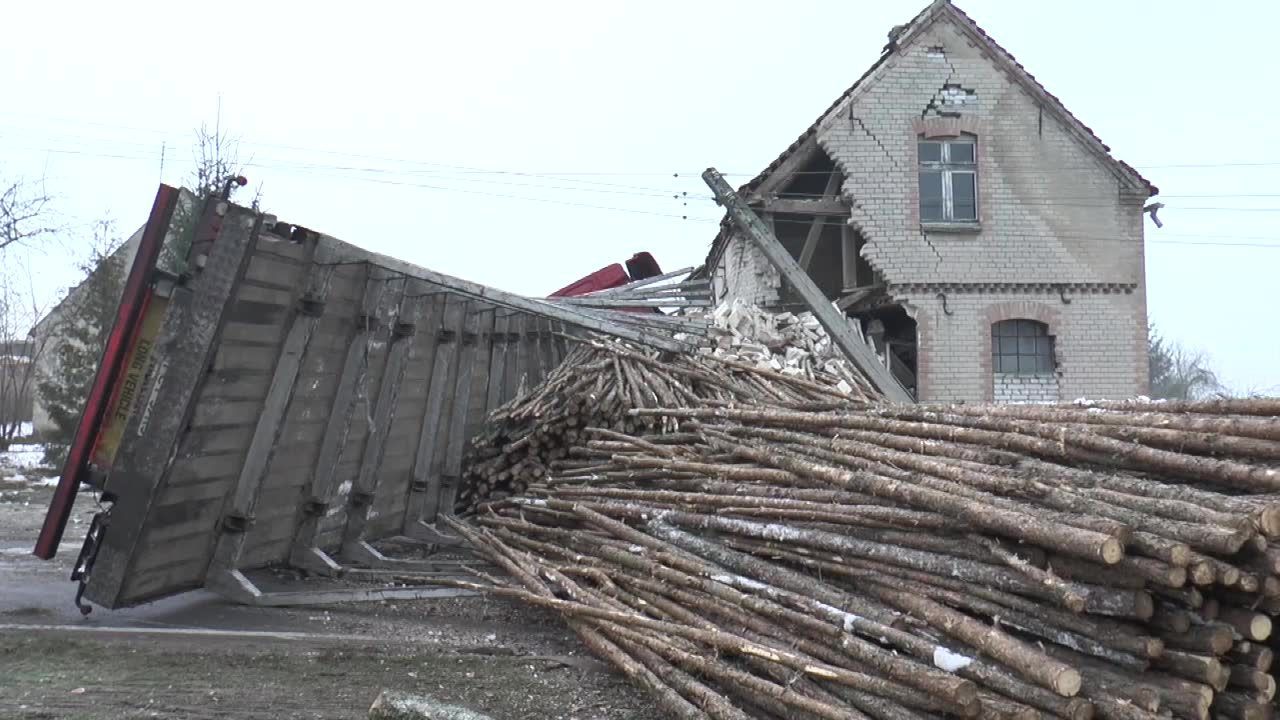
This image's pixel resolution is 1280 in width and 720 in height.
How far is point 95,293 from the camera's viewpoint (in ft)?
65.1

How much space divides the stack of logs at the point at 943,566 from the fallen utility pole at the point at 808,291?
731 centimetres

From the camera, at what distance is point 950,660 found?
4.14m

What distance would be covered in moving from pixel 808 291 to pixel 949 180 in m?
3.34

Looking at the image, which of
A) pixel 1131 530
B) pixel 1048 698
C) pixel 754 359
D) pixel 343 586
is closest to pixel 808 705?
pixel 1048 698

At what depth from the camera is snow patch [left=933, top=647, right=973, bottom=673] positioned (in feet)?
13.5

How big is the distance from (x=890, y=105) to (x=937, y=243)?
2470mm

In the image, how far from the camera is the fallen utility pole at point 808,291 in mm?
14711

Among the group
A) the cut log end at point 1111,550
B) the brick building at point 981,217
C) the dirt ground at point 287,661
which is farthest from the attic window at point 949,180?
the cut log end at point 1111,550

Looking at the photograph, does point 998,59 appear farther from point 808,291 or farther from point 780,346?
point 780,346

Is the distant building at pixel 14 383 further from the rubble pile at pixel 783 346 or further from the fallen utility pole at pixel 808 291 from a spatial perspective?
the rubble pile at pixel 783 346

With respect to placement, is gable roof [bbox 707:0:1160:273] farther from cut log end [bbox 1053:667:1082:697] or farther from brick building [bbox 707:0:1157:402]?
cut log end [bbox 1053:667:1082:697]

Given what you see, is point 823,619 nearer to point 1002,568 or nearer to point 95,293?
point 1002,568

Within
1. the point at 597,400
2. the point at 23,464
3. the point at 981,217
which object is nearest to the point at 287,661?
the point at 597,400

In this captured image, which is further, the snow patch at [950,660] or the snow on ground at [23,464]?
the snow on ground at [23,464]
